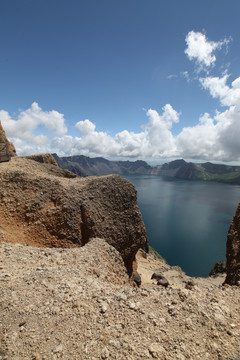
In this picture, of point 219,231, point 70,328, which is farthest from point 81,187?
point 219,231

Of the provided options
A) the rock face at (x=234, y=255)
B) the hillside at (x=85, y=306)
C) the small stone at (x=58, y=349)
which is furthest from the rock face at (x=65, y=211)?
the rock face at (x=234, y=255)

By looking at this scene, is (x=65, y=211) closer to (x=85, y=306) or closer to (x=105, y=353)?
(x=85, y=306)

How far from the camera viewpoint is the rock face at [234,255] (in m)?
14.1

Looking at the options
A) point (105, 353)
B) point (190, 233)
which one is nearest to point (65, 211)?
point (105, 353)

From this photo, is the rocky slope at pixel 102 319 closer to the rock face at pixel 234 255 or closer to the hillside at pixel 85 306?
the hillside at pixel 85 306

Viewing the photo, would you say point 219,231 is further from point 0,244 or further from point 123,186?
point 0,244

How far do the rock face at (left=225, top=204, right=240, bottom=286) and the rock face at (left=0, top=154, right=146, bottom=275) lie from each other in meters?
8.30

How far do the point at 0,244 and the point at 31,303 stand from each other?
536cm

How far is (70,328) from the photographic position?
5762mm

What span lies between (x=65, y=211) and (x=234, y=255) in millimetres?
16324

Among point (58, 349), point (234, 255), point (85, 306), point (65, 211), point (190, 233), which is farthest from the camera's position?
point (190, 233)

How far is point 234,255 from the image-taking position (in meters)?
16.4

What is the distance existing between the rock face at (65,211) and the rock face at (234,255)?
830cm

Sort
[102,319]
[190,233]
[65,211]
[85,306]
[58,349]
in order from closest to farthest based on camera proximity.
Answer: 1. [58,349]
2. [102,319]
3. [85,306]
4. [65,211]
5. [190,233]
